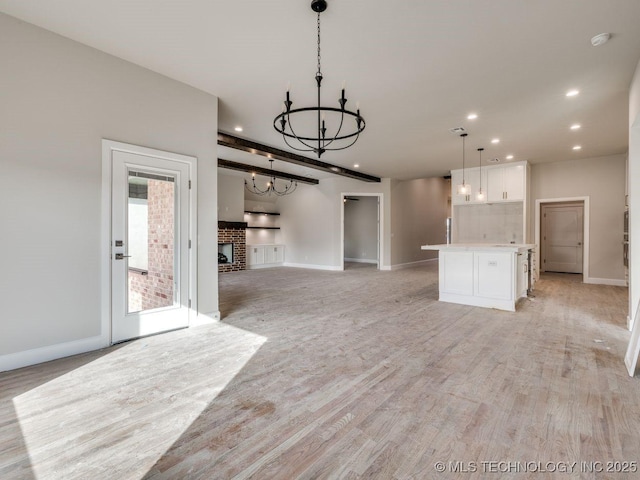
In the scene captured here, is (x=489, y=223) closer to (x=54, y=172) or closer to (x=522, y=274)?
(x=522, y=274)

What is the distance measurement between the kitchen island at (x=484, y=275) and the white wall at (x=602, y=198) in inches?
117

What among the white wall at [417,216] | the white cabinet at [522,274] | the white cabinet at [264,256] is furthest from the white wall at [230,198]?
the white cabinet at [522,274]

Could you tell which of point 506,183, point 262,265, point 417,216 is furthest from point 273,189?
point 506,183

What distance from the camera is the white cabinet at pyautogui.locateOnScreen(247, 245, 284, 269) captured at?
10453 mm

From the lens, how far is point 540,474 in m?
1.52

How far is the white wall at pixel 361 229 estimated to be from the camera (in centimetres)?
1278

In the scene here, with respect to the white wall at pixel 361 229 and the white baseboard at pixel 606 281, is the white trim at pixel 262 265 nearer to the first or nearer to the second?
the white wall at pixel 361 229

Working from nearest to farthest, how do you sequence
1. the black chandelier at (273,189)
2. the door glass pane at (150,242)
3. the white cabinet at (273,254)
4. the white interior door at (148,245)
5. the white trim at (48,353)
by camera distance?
1. the white trim at (48,353)
2. the white interior door at (148,245)
3. the door glass pane at (150,242)
4. the black chandelier at (273,189)
5. the white cabinet at (273,254)

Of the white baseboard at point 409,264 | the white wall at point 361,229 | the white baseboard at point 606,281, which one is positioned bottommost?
the white baseboard at point 606,281

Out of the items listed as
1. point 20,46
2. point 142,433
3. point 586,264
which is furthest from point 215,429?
point 586,264

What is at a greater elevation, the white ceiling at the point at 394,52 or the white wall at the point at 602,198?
the white ceiling at the point at 394,52

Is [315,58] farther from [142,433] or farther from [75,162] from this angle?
[142,433]

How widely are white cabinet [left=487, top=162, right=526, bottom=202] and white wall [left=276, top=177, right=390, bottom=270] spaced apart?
2935 millimetres

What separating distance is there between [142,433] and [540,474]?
2.13 metres
